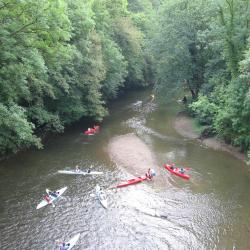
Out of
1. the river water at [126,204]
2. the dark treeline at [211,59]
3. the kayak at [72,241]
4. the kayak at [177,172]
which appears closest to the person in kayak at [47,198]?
the river water at [126,204]

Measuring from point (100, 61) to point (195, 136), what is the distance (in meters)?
13.5

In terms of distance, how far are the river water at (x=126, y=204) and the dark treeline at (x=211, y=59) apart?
365 cm

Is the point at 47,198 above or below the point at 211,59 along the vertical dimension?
below

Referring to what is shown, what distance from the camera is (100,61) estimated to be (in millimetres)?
42438

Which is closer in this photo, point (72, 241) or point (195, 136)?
point (72, 241)

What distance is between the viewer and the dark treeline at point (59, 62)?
25.5 metres

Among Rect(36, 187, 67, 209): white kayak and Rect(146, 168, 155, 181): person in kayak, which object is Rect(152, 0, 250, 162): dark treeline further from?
Rect(36, 187, 67, 209): white kayak

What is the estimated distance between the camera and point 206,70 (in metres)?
43.1

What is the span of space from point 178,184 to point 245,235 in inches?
293

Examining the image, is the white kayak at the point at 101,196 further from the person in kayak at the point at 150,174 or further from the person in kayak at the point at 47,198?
the person in kayak at the point at 150,174

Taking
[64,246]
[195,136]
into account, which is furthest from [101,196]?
[195,136]

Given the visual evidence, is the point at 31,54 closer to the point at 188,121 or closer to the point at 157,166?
the point at 157,166

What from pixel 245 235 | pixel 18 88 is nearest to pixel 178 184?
pixel 245 235

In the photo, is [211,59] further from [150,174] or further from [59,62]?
[150,174]
